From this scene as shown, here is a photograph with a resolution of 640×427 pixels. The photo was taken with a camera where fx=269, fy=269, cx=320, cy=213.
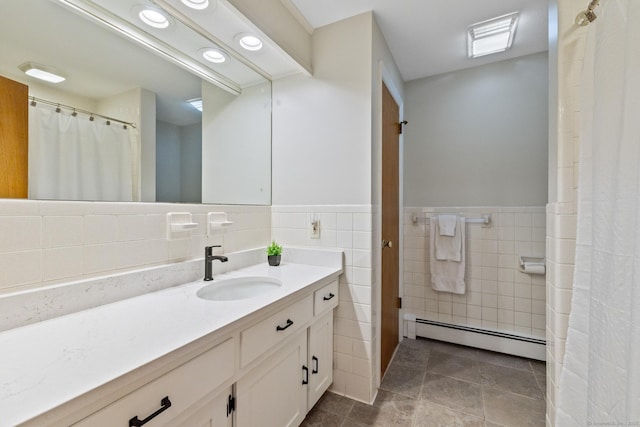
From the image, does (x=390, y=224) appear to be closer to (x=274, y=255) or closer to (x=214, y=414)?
(x=274, y=255)

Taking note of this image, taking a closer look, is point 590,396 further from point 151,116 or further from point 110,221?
point 151,116

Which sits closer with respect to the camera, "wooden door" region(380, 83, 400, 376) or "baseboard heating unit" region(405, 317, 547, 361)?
"wooden door" region(380, 83, 400, 376)

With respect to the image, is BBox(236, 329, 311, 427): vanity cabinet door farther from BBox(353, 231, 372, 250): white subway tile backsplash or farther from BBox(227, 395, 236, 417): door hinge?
BBox(353, 231, 372, 250): white subway tile backsplash

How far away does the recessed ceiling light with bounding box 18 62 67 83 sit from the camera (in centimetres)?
90

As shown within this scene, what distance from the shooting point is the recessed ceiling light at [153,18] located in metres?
1.20

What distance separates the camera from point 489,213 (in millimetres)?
2312

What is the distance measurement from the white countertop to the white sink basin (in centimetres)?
19

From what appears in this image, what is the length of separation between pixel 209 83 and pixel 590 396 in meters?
2.08

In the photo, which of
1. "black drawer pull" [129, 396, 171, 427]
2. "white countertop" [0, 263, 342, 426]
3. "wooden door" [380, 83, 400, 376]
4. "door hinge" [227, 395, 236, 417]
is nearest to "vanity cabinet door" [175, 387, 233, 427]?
"door hinge" [227, 395, 236, 417]

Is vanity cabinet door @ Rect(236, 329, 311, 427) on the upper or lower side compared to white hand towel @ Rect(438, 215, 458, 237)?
lower

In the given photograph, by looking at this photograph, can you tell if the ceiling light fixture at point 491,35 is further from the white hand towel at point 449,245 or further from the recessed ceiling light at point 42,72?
the recessed ceiling light at point 42,72

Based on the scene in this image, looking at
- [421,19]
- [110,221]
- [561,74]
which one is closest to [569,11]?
[561,74]

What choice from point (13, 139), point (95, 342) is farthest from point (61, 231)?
point (95, 342)

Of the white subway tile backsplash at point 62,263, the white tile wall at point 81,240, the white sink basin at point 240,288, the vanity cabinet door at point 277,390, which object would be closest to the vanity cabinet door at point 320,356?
the vanity cabinet door at point 277,390
